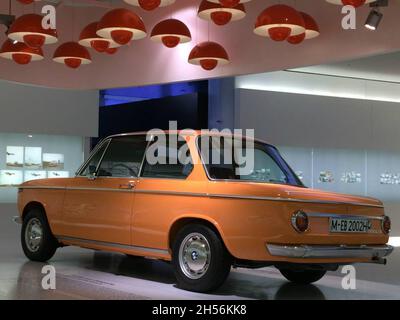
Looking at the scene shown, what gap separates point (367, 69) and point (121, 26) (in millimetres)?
7352

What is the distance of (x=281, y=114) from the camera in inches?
530

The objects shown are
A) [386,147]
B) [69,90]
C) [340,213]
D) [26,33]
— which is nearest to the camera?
[340,213]

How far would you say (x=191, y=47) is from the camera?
1178cm

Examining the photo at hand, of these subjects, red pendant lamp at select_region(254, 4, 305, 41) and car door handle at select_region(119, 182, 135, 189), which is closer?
car door handle at select_region(119, 182, 135, 189)

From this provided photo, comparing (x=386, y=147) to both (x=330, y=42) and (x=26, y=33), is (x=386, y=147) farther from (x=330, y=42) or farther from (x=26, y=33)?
(x=26, y=33)

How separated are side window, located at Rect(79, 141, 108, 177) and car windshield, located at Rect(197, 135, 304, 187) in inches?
63.6

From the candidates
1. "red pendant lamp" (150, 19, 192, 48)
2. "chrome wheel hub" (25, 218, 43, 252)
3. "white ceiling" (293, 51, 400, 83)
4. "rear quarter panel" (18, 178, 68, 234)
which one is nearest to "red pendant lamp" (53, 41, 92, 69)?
"red pendant lamp" (150, 19, 192, 48)

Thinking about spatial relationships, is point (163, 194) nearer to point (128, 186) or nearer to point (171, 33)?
point (128, 186)

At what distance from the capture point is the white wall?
12.1 metres

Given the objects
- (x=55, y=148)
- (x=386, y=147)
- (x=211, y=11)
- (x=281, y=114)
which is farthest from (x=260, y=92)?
(x=211, y=11)

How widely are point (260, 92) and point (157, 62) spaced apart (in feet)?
8.07

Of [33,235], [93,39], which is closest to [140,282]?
[33,235]

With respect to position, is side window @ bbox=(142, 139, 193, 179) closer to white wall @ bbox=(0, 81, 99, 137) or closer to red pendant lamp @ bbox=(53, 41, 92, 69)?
red pendant lamp @ bbox=(53, 41, 92, 69)

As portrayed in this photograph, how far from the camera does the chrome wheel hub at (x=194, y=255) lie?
20.4 feet
